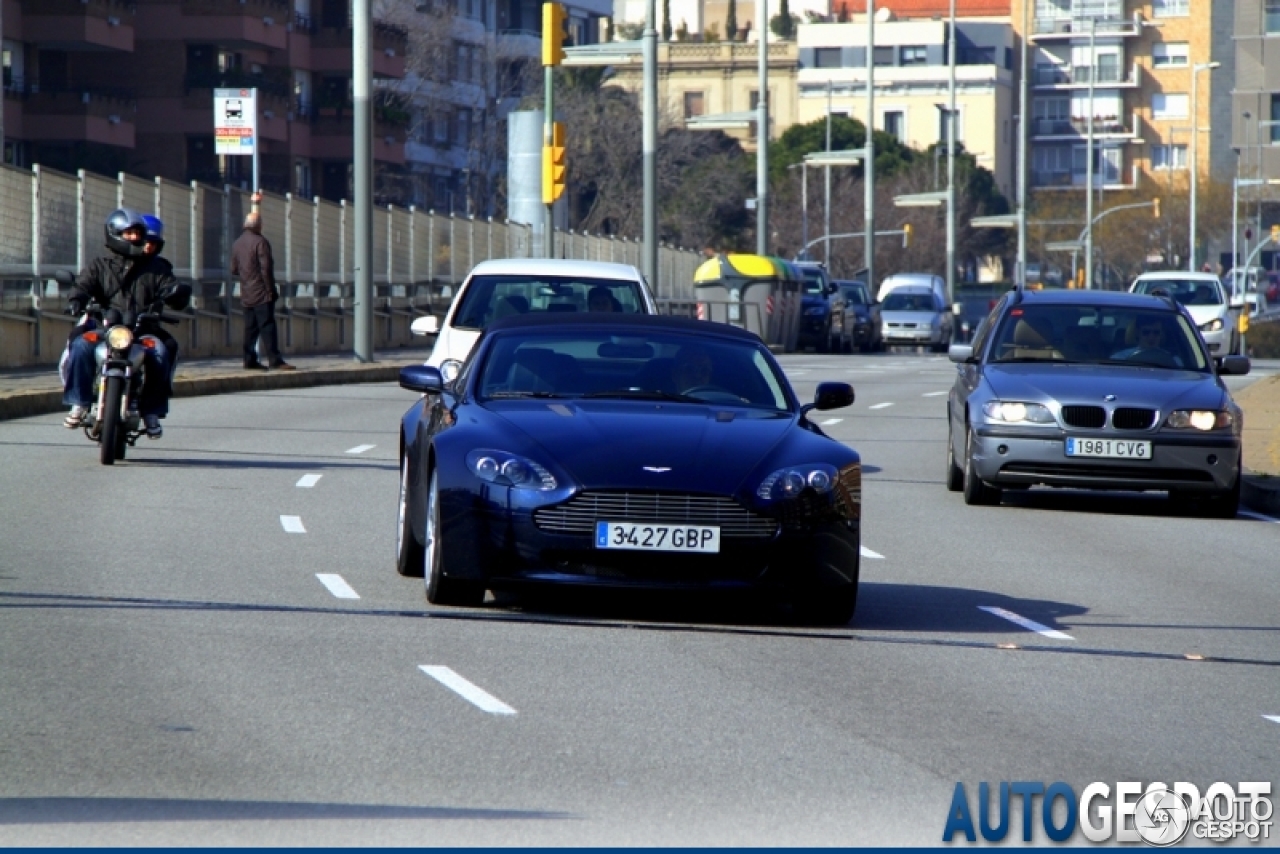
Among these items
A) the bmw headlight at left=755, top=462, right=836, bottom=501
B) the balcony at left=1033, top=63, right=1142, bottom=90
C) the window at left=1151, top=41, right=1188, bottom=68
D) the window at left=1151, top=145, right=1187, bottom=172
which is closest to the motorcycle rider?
the bmw headlight at left=755, top=462, right=836, bottom=501

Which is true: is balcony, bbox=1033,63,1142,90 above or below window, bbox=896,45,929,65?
below

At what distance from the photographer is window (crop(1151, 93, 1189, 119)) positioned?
154 metres

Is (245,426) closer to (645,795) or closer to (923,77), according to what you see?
(645,795)

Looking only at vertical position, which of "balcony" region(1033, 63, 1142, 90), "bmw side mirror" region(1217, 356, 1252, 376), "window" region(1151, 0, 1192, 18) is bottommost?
"bmw side mirror" region(1217, 356, 1252, 376)

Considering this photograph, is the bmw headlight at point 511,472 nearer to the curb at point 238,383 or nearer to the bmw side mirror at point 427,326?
the bmw side mirror at point 427,326

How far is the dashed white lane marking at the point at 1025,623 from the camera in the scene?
36.3 ft

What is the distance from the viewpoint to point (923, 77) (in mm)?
145500

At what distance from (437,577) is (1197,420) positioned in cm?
782

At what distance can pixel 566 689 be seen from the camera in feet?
29.3

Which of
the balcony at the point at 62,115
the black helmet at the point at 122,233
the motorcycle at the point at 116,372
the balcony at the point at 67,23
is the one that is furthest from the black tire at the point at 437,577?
the balcony at the point at 67,23

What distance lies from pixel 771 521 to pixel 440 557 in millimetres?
1456

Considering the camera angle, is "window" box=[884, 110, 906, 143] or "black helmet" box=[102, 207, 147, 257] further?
"window" box=[884, 110, 906, 143]

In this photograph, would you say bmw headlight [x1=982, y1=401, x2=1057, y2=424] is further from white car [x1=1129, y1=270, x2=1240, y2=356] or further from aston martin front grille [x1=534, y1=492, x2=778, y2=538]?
white car [x1=1129, y1=270, x2=1240, y2=356]

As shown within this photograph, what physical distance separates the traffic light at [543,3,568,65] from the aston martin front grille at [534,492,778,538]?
24.5m
